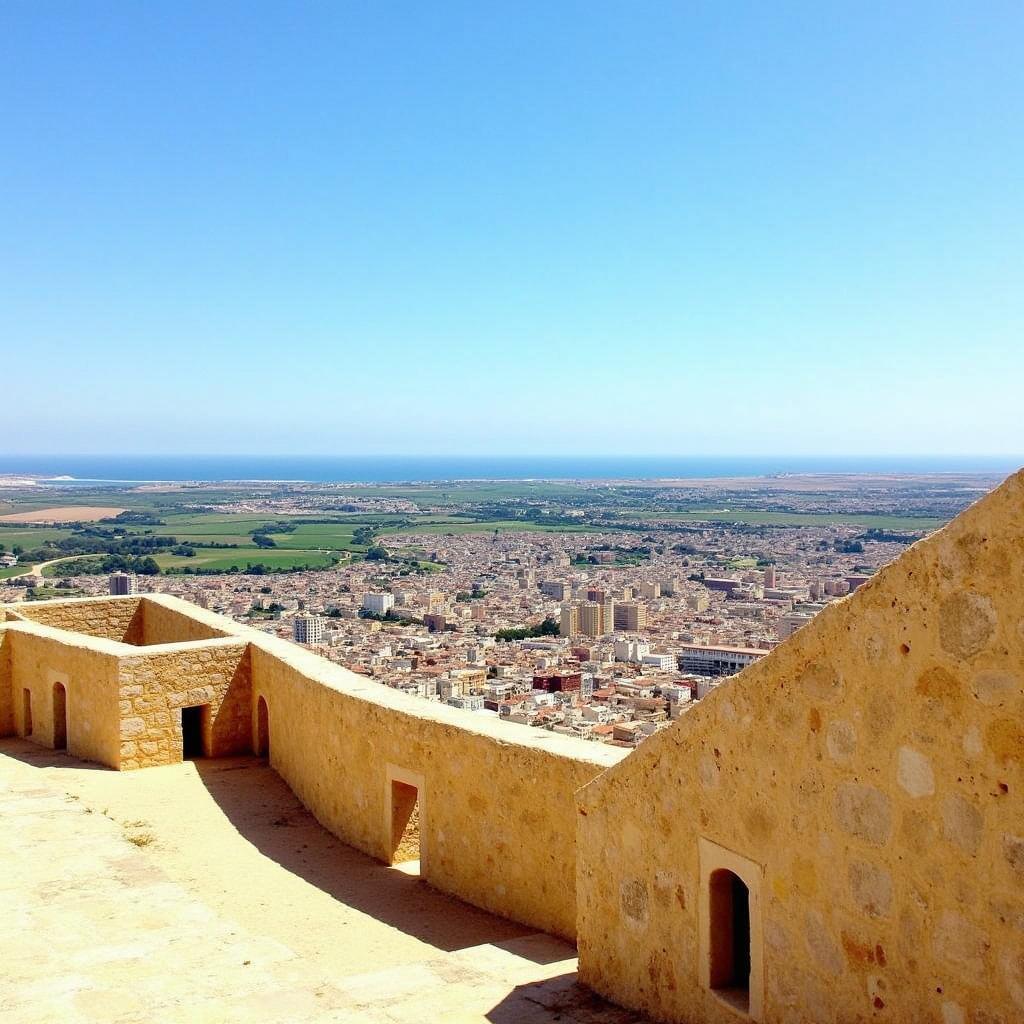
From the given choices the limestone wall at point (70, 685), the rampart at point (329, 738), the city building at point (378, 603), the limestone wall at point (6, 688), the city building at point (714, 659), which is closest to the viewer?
the rampart at point (329, 738)

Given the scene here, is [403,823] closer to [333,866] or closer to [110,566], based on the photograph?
[333,866]

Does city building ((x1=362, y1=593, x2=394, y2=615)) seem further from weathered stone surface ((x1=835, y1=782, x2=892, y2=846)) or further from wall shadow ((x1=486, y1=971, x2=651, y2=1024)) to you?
weathered stone surface ((x1=835, y1=782, x2=892, y2=846))

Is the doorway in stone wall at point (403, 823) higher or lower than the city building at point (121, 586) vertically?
higher

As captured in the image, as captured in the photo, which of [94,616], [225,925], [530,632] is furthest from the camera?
[530,632]

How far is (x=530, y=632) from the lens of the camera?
56.9m

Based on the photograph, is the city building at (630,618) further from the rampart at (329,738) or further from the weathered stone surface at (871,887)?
the weathered stone surface at (871,887)

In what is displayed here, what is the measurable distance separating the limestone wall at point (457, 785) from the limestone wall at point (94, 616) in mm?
6097

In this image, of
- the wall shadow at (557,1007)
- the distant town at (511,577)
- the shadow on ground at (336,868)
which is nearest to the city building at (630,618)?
the distant town at (511,577)

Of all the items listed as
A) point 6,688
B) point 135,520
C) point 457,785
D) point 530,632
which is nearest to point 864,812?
point 457,785

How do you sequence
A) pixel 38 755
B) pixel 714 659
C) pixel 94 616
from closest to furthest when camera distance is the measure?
1. pixel 38 755
2. pixel 94 616
3. pixel 714 659

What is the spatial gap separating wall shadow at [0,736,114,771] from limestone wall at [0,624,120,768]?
0.23 ft

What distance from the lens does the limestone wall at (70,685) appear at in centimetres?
991

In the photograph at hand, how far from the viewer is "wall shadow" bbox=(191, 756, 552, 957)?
6.45 m

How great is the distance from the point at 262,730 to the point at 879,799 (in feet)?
27.3
